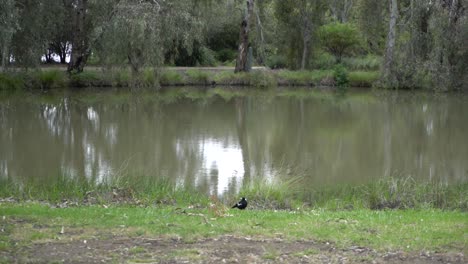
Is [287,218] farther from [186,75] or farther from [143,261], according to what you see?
[186,75]

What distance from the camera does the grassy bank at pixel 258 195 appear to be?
869cm

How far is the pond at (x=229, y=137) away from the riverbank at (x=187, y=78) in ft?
3.59

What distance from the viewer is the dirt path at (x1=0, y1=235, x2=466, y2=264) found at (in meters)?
5.22

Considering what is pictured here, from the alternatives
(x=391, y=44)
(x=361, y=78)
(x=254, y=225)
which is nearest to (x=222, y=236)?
(x=254, y=225)

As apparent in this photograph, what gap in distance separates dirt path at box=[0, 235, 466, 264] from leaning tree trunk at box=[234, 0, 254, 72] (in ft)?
89.3

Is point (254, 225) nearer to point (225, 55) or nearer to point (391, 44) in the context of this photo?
point (391, 44)

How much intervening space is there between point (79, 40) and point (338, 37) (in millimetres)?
15478

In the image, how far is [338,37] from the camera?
121 ft

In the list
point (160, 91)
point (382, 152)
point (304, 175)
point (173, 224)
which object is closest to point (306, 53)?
point (160, 91)

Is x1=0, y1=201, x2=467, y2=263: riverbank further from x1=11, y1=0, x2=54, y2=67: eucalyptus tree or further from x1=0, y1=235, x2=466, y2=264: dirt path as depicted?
x1=11, y1=0, x2=54, y2=67: eucalyptus tree

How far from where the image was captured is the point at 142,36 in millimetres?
22891

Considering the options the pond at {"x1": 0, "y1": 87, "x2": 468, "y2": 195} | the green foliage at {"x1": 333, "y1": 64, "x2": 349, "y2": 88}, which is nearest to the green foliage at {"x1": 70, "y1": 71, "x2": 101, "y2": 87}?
the pond at {"x1": 0, "y1": 87, "x2": 468, "y2": 195}

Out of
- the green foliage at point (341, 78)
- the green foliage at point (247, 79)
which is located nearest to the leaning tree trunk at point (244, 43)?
the green foliage at point (247, 79)

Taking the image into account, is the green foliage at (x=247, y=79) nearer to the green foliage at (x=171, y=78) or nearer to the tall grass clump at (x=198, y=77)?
the tall grass clump at (x=198, y=77)
